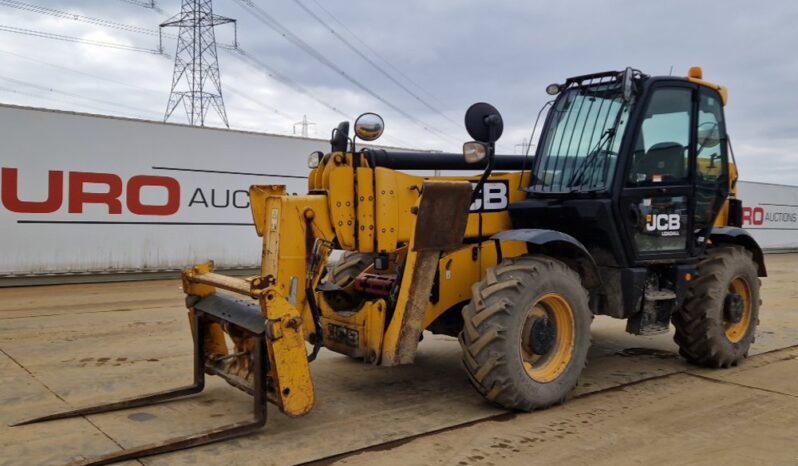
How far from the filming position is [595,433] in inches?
169

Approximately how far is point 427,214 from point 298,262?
37.1 inches

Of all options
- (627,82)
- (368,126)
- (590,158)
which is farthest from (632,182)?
(368,126)

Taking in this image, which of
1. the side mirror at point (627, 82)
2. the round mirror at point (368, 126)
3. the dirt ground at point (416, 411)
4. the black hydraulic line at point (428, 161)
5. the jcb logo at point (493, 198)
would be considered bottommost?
the dirt ground at point (416, 411)

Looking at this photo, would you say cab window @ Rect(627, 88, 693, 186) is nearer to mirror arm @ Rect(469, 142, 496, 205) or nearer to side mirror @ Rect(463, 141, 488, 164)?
mirror arm @ Rect(469, 142, 496, 205)

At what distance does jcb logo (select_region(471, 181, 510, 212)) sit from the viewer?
5410 mm

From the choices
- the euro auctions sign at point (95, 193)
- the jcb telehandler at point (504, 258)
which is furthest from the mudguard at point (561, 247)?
the euro auctions sign at point (95, 193)

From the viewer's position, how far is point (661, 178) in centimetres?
564

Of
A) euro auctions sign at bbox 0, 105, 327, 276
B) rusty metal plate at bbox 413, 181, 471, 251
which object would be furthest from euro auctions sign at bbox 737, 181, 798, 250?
rusty metal plate at bbox 413, 181, 471, 251

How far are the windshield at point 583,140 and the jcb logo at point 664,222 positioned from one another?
0.58 meters

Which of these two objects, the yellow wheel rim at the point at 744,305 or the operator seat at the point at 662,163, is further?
the yellow wheel rim at the point at 744,305

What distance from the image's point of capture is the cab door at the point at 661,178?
213 inches

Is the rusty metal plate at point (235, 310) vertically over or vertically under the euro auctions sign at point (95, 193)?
under

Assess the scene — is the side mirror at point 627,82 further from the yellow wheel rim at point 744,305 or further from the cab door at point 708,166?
the yellow wheel rim at point 744,305

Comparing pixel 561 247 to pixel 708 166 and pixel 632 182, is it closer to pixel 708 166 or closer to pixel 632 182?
pixel 632 182
